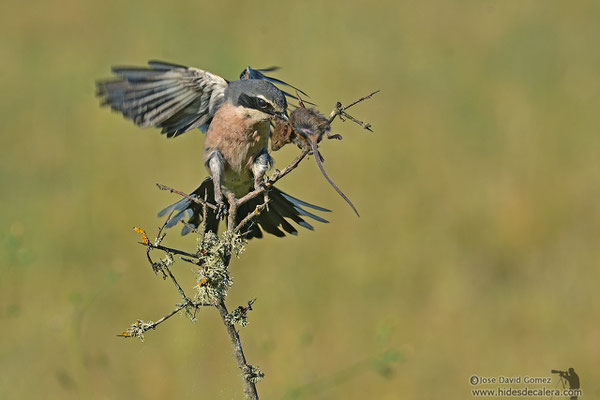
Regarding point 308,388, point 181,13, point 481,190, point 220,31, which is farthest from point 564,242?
point 181,13

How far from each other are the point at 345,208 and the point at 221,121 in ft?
10.5

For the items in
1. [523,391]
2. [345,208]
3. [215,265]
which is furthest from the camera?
[345,208]

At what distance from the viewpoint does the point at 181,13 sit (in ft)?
36.9

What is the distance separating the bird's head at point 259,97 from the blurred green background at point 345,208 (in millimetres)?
1437

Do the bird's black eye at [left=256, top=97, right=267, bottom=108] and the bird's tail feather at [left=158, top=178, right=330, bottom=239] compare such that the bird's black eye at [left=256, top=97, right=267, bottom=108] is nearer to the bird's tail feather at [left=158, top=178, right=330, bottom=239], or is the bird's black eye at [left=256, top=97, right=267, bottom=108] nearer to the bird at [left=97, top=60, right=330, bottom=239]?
the bird at [left=97, top=60, right=330, bottom=239]

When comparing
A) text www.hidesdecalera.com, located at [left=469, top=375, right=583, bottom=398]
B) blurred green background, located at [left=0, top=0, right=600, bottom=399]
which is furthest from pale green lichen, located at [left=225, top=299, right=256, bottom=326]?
blurred green background, located at [left=0, top=0, right=600, bottom=399]

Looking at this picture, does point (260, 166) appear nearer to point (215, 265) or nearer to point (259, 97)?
point (259, 97)

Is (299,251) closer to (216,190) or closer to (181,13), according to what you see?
(216,190)

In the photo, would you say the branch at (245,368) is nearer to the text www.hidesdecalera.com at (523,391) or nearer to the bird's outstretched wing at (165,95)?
the text www.hidesdecalera.com at (523,391)

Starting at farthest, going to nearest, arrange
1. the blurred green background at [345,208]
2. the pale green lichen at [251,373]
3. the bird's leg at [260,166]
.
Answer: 1. the blurred green background at [345,208]
2. the bird's leg at [260,166]
3. the pale green lichen at [251,373]

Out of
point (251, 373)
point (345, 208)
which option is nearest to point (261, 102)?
point (251, 373)

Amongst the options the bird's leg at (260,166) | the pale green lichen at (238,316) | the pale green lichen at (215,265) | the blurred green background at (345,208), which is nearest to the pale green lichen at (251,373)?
the pale green lichen at (238,316)

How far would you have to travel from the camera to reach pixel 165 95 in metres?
4.47

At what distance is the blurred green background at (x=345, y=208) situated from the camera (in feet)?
18.9
